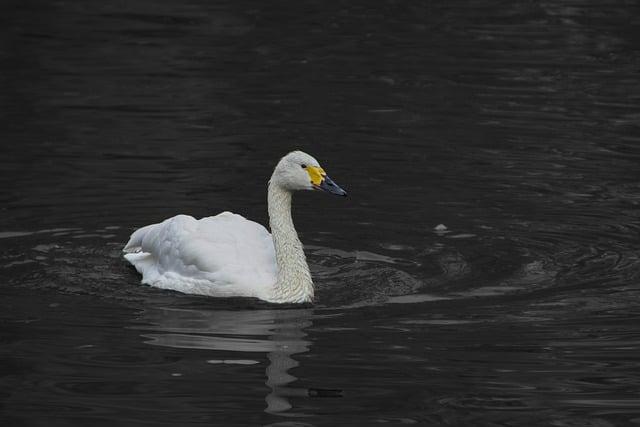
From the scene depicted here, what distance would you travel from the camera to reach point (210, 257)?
492 inches

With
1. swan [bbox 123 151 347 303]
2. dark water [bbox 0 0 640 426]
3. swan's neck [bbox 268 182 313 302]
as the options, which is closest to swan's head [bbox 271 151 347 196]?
swan [bbox 123 151 347 303]

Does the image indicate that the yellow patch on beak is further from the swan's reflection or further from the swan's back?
the swan's reflection

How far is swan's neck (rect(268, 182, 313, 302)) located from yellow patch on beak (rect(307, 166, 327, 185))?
1.16 ft

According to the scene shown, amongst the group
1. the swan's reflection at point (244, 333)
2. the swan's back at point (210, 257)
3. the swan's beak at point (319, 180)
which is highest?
the swan's beak at point (319, 180)

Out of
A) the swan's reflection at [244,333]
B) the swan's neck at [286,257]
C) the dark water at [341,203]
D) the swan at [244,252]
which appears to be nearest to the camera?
the dark water at [341,203]

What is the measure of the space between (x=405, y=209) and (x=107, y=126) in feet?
16.0

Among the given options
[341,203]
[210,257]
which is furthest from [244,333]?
[341,203]

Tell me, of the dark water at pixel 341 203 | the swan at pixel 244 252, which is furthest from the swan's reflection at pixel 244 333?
the swan at pixel 244 252

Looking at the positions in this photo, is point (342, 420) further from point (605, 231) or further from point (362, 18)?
point (362, 18)

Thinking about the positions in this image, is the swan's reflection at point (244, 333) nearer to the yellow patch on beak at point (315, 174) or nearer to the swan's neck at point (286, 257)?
the swan's neck at point (286, 257)

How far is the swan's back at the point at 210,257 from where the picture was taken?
12.3m

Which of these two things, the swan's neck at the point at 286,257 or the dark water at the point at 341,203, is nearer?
the dark water at the point at 341,203

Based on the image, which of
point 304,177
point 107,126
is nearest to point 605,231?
point 304,177

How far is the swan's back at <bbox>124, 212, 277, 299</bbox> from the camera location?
1230 cm
